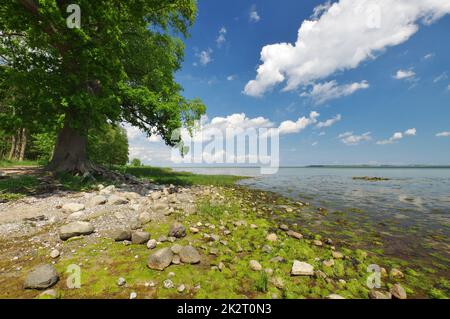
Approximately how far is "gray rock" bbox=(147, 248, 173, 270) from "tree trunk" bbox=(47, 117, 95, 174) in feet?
43.9

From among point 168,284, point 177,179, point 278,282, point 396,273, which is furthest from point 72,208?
point 177,179

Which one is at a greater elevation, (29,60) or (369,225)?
(29,60)

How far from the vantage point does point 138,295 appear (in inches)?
Result: 140

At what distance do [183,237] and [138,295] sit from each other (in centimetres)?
290

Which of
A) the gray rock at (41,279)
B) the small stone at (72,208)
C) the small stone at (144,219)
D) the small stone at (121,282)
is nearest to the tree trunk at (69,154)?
the small stone at (72,208)

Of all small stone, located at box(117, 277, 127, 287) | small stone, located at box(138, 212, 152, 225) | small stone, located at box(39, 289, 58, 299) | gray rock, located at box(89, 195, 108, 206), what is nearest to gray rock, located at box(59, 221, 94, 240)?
small stone, located at box(138, 212, 152, 225)

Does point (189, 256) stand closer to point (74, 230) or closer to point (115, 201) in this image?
point (74, 230)

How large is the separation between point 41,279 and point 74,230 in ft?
8.14

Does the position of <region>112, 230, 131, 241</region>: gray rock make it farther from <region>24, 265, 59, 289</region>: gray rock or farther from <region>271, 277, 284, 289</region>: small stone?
<region>271, 277, 284, 289</region>: small stone

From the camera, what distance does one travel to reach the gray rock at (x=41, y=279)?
3.51m

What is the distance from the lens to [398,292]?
4.21 m
